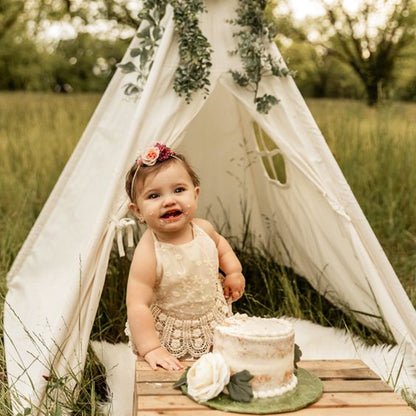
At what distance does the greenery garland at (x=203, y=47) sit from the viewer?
9.52 feet

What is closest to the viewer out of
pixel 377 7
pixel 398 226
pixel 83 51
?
pixel 398 226

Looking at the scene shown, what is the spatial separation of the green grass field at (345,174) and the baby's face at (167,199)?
740 millimetres

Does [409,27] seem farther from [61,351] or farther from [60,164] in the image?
[61,351]

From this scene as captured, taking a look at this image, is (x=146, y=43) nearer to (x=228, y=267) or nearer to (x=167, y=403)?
(x=228, y=267)

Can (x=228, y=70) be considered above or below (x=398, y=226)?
above

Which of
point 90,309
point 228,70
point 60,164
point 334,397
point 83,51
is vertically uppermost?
point 228,70

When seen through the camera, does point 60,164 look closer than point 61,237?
No

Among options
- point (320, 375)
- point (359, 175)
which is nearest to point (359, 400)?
point (320, 375)

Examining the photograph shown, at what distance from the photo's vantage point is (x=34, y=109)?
8852 mm

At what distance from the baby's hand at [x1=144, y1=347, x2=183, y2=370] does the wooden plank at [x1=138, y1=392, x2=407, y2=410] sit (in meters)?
0.28

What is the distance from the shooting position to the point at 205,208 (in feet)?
13.9

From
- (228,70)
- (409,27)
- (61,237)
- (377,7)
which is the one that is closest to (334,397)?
(228,70)

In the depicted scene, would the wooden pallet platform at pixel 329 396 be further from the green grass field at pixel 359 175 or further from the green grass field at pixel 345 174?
the green grass field at pixel 359 175

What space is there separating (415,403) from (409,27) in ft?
42.1
